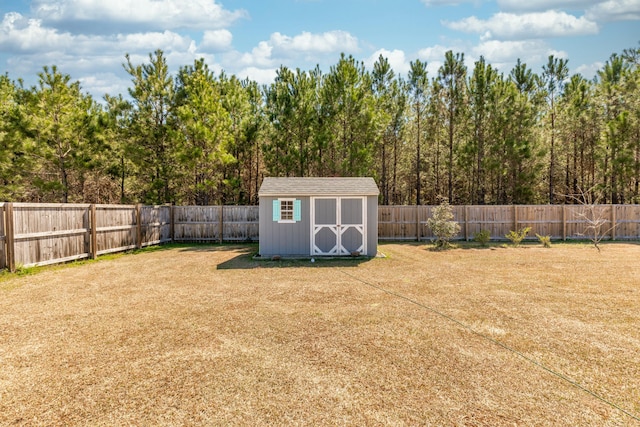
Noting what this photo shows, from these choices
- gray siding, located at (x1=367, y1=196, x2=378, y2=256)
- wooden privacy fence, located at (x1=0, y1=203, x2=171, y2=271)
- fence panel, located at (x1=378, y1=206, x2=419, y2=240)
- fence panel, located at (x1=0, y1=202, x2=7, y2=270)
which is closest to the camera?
fence panel, located at (x1=0, y1=202, x2=7, y2=270)

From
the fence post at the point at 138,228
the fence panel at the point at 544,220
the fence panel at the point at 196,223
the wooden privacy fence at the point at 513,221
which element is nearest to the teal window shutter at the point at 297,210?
the fence panel at the point at 196,223

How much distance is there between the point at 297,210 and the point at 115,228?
23.8 ft

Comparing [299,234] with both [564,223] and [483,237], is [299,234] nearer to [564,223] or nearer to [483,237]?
[483,237]

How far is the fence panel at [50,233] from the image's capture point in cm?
981

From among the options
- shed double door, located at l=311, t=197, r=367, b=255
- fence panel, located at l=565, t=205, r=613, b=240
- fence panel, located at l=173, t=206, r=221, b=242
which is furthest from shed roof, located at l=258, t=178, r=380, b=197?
fence panel, located at l=565, t=205, r=613, b=240

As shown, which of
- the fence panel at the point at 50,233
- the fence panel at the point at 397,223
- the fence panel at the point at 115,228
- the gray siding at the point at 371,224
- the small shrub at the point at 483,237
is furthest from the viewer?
the fence panel at the point at 397,223

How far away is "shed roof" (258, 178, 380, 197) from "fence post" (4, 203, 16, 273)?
7119 mm

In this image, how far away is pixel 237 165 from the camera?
24.2 m

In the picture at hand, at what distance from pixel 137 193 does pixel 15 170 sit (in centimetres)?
760

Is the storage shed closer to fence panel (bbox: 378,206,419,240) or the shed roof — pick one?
the shed roof

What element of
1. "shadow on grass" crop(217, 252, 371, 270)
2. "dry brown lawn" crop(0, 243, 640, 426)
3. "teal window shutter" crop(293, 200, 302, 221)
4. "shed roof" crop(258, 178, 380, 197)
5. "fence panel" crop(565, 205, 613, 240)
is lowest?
"shadow on grass" crop(217, 252, 371, 270)

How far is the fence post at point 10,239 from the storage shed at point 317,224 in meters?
7.12

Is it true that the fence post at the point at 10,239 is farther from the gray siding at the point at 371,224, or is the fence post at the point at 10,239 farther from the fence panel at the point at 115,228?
the gray siding at the point at 371,224

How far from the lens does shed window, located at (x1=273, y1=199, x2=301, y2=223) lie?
43.2 feet
